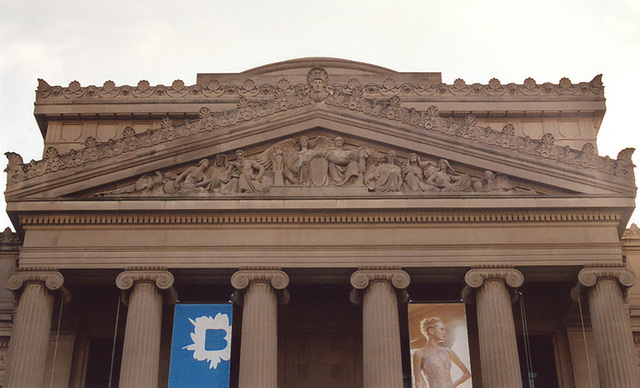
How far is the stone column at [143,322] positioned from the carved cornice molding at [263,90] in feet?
38.0

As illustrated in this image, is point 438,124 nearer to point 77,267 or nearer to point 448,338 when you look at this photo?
point 448,338


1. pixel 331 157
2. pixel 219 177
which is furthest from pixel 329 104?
pixel 219 177

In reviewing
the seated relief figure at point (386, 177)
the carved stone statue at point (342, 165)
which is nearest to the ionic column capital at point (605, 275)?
the seated relief figure at point (386, 177)

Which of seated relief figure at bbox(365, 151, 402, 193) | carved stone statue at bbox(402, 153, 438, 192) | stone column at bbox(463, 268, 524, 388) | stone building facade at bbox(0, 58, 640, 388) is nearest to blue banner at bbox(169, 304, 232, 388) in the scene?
stone building facade at bbox(0, 58, 640, 388)

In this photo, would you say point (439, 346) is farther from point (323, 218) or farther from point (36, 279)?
point (36, 279)

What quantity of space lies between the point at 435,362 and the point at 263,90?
48.7ft

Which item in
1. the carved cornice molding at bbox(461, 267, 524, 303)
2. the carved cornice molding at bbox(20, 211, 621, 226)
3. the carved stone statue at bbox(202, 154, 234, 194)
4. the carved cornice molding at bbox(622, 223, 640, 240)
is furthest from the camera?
the carved cornice molding at bbox(622, 223, 640, 240)

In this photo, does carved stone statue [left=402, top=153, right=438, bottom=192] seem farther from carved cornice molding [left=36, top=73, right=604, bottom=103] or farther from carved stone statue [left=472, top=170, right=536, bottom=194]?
carved cornice molding [left=36, top=73, right=604, bottom=103]

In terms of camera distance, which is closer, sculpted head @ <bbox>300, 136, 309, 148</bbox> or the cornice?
the cornice

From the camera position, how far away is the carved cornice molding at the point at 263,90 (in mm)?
38156

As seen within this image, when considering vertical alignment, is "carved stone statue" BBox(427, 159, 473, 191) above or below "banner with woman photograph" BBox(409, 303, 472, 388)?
above

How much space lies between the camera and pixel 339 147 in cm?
3062

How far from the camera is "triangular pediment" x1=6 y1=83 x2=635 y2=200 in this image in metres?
29.7

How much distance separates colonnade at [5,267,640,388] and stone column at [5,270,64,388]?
29 mm
